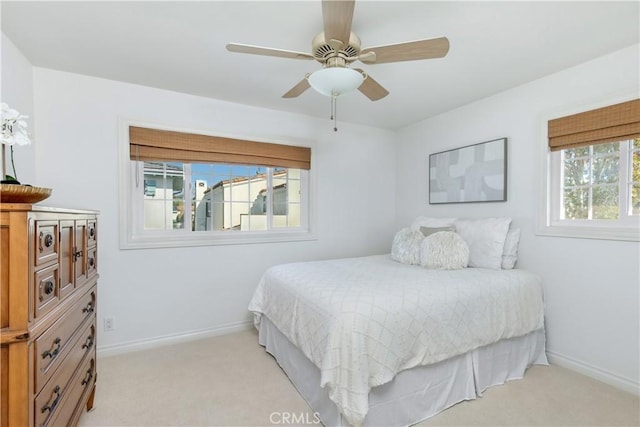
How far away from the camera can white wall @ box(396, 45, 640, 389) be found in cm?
201

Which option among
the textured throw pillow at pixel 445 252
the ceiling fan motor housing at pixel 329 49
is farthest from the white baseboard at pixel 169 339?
the ceiling fan motor housing at pixel 329 49

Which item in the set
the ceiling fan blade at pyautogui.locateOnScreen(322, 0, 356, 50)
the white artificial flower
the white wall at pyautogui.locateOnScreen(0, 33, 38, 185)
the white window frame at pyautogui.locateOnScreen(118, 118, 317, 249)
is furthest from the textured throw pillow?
the white wall at pyautogui.locateOnScreen(0, 33, 38, 185)

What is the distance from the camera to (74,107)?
2.37 meters

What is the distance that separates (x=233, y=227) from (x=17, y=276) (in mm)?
2187

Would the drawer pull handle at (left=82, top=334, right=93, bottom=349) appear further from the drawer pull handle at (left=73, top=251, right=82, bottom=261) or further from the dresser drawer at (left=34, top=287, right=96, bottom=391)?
the drawer pull handle at (left=73, top=251, right=82, bottom=261)

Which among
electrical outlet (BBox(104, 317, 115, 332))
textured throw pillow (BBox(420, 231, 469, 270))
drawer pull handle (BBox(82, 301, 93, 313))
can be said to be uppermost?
textured throw pillow (BBox(420, 231, 469, 270))

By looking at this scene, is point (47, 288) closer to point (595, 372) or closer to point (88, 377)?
point (88, 377)

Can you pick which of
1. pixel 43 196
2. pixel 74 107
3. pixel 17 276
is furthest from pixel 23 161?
pixel 17 276

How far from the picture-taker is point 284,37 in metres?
1.85

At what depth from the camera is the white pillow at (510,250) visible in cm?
249

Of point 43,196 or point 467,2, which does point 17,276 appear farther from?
point 467,2

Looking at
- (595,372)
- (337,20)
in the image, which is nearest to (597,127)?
(595,372)

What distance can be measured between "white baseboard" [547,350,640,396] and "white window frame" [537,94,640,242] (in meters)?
0.94

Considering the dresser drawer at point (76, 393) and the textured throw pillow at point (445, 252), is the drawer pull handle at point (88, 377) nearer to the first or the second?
the dresser drawer at point (76, 393)
